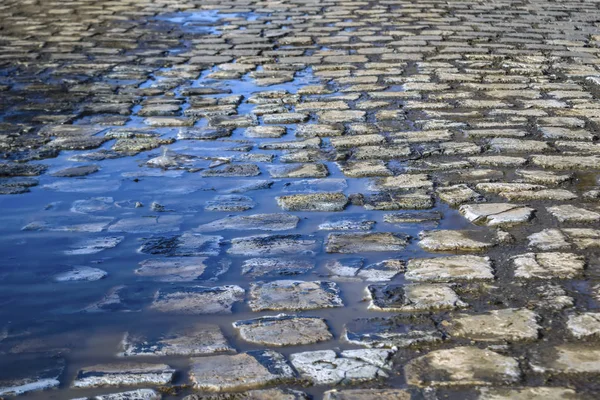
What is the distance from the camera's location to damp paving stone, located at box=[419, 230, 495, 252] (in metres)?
3.60

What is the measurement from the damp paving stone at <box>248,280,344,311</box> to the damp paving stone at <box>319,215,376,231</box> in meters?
0.59

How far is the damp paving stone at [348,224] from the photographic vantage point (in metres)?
3.86

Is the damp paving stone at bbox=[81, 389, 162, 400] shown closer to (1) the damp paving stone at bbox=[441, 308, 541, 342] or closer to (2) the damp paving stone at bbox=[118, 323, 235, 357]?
(2) the damp paving stone at bbox=[118, 323, 235, 357]

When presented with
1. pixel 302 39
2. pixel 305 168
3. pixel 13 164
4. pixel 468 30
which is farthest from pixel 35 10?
pixel 305 168

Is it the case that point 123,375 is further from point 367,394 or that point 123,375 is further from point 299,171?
point 299,171

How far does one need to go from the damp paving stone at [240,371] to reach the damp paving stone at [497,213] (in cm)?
147

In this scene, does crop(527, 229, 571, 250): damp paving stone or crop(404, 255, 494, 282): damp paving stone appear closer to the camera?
crop(404, 255, 494, 282): damp paving stone

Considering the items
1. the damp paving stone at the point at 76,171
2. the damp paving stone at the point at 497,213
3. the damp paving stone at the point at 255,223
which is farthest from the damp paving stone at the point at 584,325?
the damp paving stone at the point at 76,171

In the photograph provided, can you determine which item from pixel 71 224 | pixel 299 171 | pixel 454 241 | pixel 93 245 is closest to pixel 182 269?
pixel 93 245

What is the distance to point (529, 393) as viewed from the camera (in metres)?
2.47

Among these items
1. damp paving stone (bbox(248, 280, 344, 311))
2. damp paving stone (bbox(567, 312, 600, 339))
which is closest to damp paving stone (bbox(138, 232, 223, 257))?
damp paving stone (bbox(248, 280, 344, 311))

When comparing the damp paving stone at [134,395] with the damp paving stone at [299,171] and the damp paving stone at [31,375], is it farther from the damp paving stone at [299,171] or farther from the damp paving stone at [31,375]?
the damp paving stone at [299,171]

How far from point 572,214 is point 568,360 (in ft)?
4.50

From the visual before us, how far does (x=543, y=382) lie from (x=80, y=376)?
1.33 m
